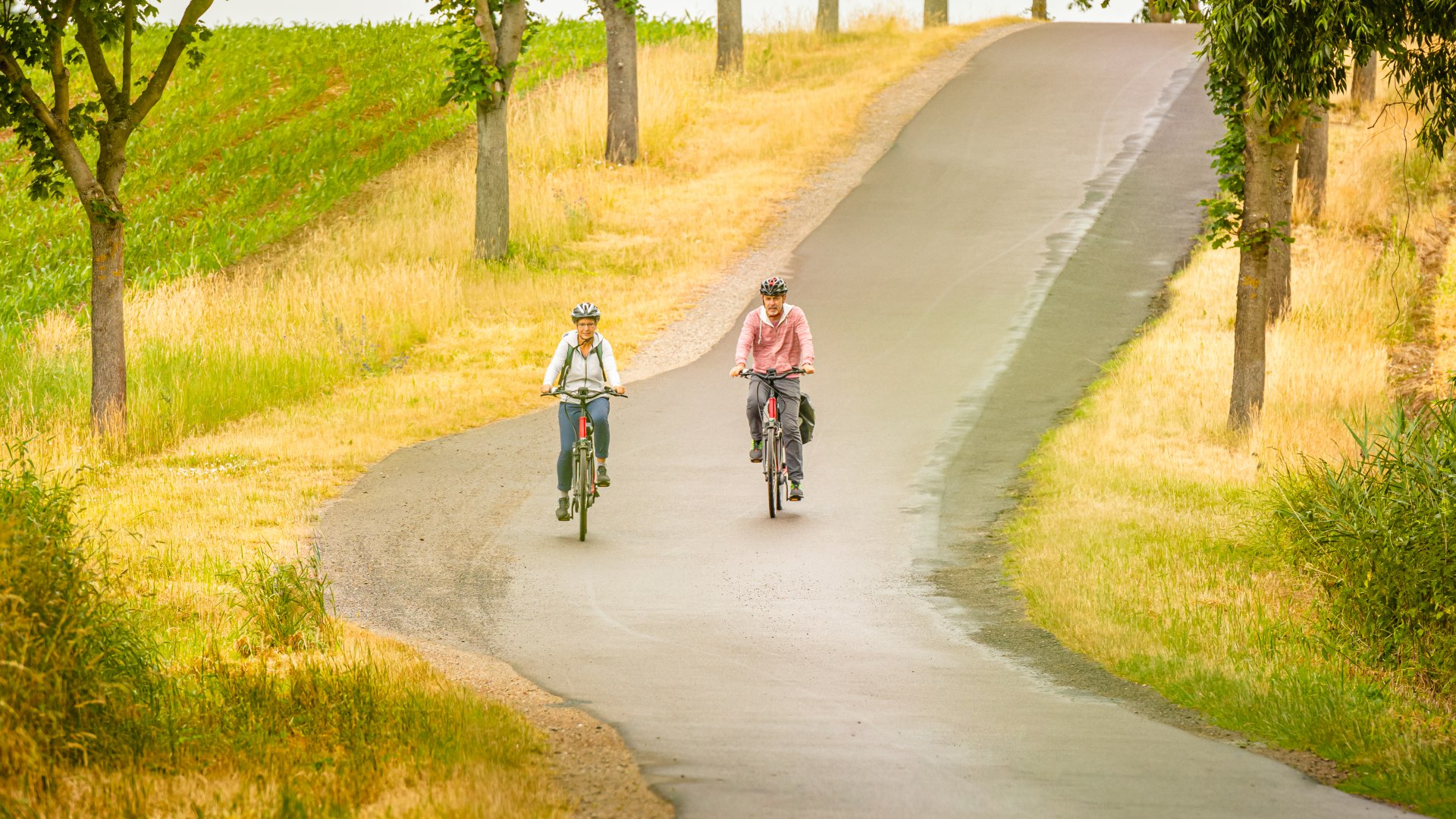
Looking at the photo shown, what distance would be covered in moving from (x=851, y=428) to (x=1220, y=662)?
26.4ft

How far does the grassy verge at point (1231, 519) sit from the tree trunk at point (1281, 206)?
1.16 feet

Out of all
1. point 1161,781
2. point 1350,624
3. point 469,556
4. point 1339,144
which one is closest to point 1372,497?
point 1350,624

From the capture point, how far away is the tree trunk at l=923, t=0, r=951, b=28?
153 ft

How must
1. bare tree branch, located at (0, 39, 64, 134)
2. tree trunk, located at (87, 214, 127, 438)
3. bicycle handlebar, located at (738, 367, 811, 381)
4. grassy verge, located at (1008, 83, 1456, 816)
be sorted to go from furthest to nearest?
tree trunk, located at (87, 214, 127, 438) → bare tree branch, located at (0, 39, 64, 134) → bicycle handlebar, located at (738, 367, 811, 381) → grassy verge, located at (1008, 83, 1456, 816)

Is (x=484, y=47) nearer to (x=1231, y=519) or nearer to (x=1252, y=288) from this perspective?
(x=1252, y=288)

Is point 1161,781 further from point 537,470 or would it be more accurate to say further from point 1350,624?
point 537,470

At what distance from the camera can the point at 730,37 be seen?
38.5 m

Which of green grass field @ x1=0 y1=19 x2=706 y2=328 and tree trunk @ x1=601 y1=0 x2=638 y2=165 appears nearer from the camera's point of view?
tree trunk @ x1=601 y1=0 x2=638 y2=165

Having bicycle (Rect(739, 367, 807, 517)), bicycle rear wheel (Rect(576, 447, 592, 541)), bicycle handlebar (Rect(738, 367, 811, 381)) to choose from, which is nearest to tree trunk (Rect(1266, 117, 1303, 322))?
bicycle handlebar (Rect(738, 367, 811, 381))

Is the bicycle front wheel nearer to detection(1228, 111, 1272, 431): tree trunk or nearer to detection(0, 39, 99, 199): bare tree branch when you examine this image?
detection(1228, 111, 1272, 431): tree trunk

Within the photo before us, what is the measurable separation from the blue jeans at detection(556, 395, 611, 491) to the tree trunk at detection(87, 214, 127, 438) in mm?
6391

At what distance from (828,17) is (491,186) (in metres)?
21.4

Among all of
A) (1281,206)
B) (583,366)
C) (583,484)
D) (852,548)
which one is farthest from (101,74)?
(1281,206)

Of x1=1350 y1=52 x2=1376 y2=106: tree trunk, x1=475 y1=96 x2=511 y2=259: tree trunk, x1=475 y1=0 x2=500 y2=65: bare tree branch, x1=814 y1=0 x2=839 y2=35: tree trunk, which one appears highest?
x1=814 y1=0 x2=839 y2=35: tree trunk
